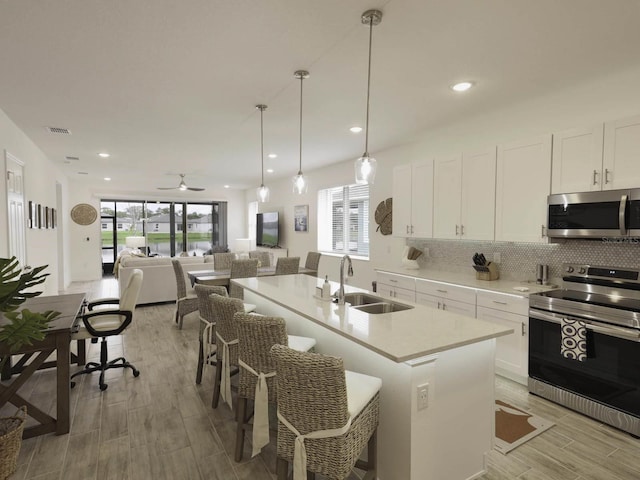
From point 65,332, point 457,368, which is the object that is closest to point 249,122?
point 65,332

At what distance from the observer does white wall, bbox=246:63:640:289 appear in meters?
3.01

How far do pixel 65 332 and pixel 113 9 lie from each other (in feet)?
7.14

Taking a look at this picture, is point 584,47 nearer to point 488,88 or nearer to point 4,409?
point 488,88

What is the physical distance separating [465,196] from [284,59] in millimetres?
2523

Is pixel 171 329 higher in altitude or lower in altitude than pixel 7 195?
lower

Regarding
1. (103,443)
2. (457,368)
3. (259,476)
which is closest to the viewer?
(457,368)

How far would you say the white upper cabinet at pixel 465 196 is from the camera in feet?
12.4

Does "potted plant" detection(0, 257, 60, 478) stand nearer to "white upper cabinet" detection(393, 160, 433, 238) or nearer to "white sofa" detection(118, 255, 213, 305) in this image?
"white upper cabinet" detection(393, 160, 433, 238)

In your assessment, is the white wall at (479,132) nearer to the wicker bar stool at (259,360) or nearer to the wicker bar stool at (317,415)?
the wicker bar stool at (259,360)

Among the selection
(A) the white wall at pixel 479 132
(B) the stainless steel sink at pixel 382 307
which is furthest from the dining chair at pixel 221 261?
(B) the stainless steel sink at pixel 382 307

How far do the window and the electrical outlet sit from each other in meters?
4.59

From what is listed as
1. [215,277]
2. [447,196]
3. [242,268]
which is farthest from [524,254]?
[215,277]

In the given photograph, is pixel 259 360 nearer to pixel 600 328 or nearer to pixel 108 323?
pixel 108 323

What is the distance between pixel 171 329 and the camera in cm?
505
